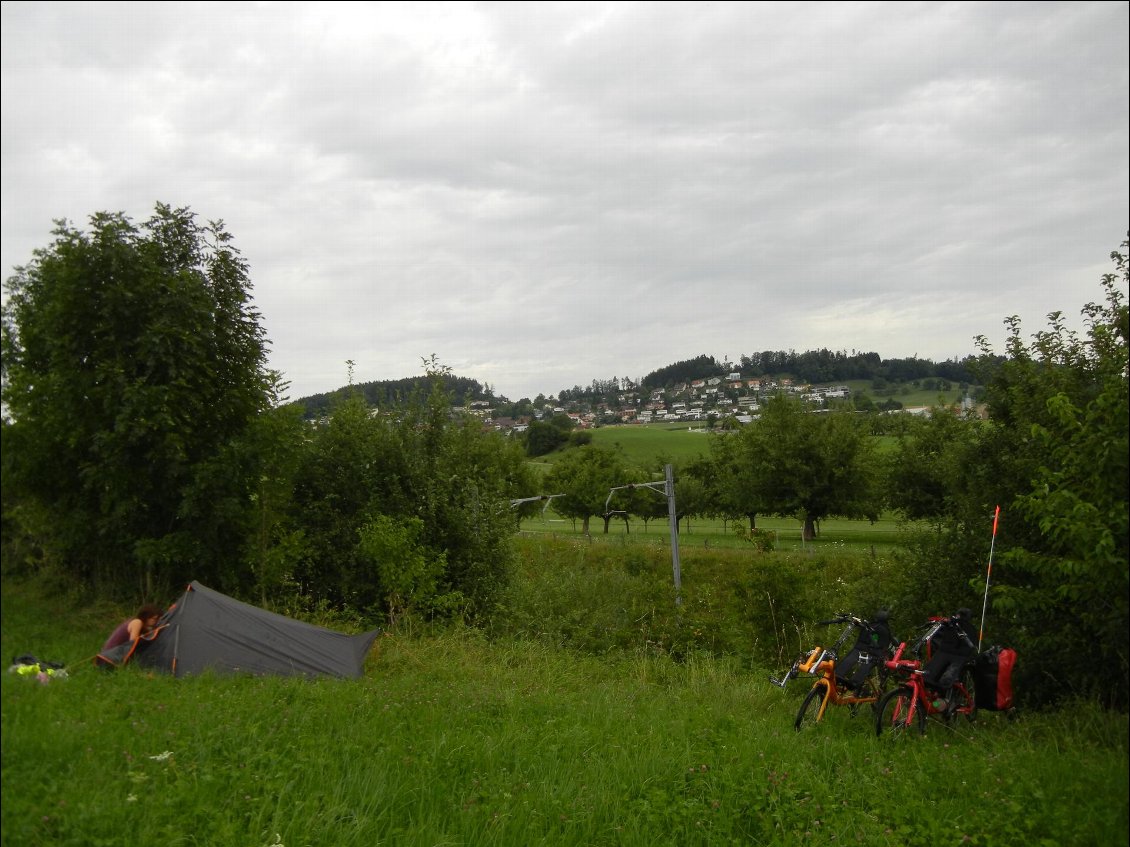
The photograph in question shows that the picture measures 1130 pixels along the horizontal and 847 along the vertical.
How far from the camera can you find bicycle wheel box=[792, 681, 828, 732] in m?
7.62

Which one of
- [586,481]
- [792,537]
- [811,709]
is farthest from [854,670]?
[586,481]

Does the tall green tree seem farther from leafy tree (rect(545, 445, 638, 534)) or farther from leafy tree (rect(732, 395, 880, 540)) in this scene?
leafy tree (rect(545, 445, 638, 534))

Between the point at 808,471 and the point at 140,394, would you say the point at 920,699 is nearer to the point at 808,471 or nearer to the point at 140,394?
the point at 140,394

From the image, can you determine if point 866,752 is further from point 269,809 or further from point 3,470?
point 3,470

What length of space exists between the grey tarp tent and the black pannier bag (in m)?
6.76

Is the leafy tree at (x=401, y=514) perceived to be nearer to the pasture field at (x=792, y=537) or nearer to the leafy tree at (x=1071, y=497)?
the pasture field at (x=792, y=537)

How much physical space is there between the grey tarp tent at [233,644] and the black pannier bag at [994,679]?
6758mm

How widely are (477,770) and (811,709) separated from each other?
13.5 feet

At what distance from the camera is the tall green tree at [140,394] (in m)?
7.81

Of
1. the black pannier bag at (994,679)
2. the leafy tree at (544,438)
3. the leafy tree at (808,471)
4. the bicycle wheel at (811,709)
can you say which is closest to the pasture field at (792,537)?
the leafy tree at (808,471)

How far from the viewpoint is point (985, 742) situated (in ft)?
22.4

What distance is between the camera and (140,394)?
28.1 feet

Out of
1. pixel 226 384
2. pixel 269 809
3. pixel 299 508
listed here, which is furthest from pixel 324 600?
pixel 269 809

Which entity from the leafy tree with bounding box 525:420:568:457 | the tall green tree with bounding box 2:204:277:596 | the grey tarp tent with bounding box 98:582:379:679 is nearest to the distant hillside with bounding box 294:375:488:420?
the tall green tree with bounding box 2:204:277:596
